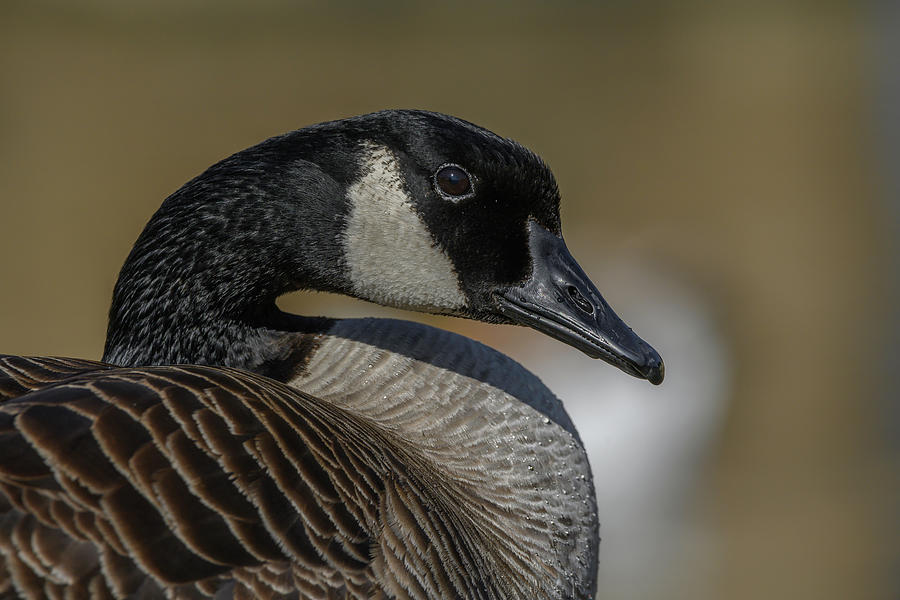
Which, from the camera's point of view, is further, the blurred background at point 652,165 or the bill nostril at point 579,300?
the blurred background at point 652,165

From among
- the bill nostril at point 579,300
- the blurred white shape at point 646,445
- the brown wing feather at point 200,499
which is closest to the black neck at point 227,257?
the brown wing feather at point 200,499

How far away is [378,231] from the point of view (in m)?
1.82

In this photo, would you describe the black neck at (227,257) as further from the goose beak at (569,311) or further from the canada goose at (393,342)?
the goose beak at (569,311)

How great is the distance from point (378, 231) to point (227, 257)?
0.94 feet

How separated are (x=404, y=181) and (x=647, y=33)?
7.02 m

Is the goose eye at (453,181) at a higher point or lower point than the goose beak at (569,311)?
higher

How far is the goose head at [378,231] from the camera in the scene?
1.77 meters

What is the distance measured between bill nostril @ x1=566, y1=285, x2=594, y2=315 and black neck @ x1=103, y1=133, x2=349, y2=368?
433 mm

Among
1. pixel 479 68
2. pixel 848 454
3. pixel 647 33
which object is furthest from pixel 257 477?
pixel 647 33

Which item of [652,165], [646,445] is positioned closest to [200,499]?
[646,445]

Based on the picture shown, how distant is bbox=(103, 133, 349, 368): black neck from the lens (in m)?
1.78

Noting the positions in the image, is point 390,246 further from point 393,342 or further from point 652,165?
point 652,165

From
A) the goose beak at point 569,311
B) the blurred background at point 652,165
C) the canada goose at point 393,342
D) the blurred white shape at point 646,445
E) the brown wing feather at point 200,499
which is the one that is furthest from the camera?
the blurred background at point 652,165

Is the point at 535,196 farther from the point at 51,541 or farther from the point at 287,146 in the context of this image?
the point at 51,541
